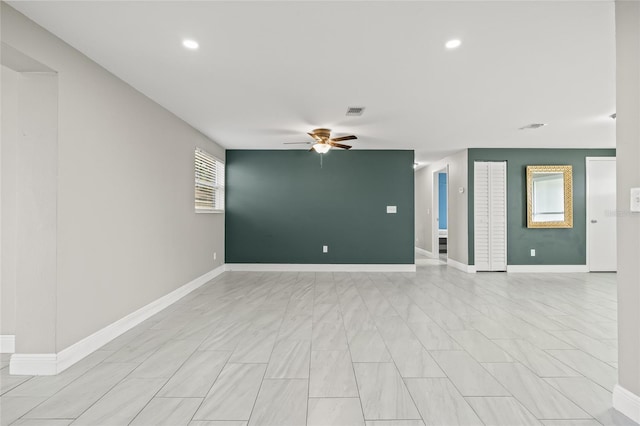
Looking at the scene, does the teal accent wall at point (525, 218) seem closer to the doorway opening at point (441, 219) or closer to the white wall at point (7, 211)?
the doorway opening at point (441, 219)

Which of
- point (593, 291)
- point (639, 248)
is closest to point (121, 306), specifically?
point (639, 248)

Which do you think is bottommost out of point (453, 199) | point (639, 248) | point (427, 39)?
point (639, 248)

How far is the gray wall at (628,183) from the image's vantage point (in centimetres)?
185

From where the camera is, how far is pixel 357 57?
280cm

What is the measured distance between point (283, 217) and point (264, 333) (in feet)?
12.5

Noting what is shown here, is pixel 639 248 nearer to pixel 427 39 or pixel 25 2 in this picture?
pixel 427 39

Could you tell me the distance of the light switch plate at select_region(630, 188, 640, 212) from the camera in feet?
5.99

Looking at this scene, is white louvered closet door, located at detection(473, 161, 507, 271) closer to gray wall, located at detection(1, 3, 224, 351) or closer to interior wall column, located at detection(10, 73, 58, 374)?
gray wall, located at detection(1, 3, 224, 351)

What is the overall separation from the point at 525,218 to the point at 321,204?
13.5ft

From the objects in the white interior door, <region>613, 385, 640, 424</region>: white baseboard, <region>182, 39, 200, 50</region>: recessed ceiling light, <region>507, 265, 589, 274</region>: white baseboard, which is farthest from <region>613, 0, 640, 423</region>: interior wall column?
the white interior door

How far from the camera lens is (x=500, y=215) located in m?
6.74

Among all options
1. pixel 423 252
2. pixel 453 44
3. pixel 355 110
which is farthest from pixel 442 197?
pixel 453 44

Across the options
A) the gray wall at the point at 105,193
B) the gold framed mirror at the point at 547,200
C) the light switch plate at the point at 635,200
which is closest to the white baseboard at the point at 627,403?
the light switch plate at the point at 635,200

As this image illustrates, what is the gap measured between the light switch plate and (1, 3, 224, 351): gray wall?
376 centimetres
